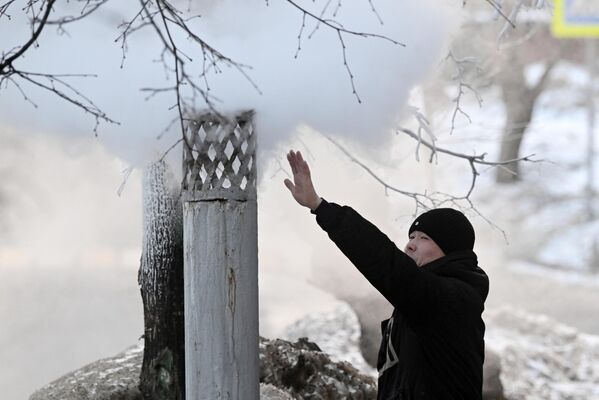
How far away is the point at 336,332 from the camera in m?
9.77

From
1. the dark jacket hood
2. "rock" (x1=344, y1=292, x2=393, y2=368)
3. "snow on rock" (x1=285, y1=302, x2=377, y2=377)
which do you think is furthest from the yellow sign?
the dark jacket hood

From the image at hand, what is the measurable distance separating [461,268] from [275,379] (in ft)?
8.56

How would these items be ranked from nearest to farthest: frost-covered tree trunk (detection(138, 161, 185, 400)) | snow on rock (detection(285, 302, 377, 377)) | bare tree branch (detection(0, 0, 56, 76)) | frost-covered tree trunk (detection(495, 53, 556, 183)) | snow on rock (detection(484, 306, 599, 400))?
bare tree branch (detection(0, 0, 56, 76))
frost-covered tree trunk (detection(138, 161, 185, 400))
snow on rock (detection(484, 306, 599, 400))
snow on rock (detection(285, 302, 377, 377))
frost-covered tree trunk (detection(495, 53, 556, 183))

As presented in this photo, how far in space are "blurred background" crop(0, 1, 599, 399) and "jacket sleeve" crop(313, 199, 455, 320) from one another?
0.86 meters

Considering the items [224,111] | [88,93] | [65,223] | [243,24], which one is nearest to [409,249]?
[224,111]

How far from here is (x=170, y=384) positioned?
197 inches

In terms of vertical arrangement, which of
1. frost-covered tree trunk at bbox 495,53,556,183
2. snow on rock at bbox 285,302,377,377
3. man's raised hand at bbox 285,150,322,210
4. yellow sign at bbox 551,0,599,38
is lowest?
snow on rock at bbox 285,302,377,377

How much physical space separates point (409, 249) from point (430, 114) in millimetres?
6638

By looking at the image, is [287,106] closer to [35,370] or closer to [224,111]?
[224,111]

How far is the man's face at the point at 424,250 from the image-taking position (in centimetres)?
336

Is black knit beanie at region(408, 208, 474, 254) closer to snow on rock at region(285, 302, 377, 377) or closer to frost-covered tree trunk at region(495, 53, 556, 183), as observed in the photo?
snow on rock at region(285, 302, 377, 377)

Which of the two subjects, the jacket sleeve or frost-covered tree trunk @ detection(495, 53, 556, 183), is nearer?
the jacket sleeve

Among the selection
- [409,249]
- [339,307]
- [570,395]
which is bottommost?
[570,395]

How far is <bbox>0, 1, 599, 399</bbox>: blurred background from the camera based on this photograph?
4438 mm
